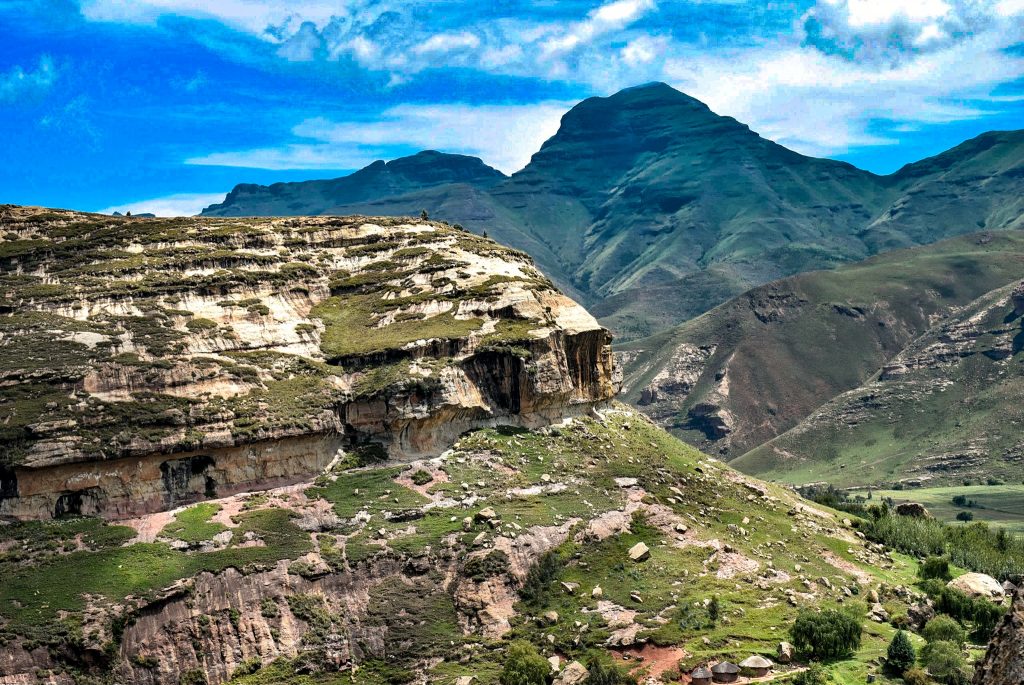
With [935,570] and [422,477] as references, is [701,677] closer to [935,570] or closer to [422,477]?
[422,477]

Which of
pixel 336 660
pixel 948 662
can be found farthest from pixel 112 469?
pixel 948 662

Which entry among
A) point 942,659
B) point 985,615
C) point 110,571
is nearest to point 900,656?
point 942,659

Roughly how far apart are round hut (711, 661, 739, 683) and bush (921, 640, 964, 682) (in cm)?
1004

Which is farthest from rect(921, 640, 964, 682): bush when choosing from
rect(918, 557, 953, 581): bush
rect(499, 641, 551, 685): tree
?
rect(499, 641, 551, 685): tree

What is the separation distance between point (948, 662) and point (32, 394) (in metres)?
56.1

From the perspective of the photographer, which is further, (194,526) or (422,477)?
(422,477)

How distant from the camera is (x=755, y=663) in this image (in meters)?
64.6

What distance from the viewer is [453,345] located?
8788 cm

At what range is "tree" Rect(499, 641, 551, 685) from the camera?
2547 inches

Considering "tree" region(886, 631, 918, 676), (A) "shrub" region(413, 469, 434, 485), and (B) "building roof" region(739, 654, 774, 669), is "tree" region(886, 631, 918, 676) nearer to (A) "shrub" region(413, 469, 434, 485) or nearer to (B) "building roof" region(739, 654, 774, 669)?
(B) "building roof" region(739, 654, 774, 669)

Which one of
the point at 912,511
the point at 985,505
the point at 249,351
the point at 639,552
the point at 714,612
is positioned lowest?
the point at 985,505

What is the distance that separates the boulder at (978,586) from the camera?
78875 millimetres

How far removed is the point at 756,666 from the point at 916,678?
8162 millimetres

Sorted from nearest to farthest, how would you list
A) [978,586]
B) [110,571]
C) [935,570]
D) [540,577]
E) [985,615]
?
[110,571], [985,615], [540,577], [978,586], [935,570]
